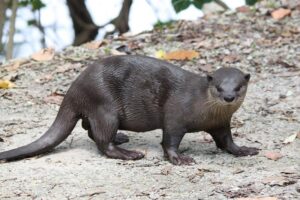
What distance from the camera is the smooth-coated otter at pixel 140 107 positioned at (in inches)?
167

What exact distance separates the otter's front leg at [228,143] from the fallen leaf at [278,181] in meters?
0.64

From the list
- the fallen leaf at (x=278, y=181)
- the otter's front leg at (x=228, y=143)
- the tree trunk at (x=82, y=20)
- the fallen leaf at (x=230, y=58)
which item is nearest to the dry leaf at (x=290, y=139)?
the otter's front leg at (x=228, y=143)

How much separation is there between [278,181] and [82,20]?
6766mm

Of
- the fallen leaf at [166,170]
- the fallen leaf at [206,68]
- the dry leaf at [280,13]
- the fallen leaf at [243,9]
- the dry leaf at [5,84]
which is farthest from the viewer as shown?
the fallen leaf at [243,9]

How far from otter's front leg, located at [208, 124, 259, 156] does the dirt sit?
0.07 meters

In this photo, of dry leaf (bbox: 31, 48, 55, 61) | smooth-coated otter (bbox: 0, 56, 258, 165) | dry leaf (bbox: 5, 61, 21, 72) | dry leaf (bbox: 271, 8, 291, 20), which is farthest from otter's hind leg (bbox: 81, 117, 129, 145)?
dry leaf (bbox: 271, 8, 291, 20)

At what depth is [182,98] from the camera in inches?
168

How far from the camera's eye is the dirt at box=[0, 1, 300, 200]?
3756mm

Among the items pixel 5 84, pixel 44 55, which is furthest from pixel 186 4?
pixel 5 84

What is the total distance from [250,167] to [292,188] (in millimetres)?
540

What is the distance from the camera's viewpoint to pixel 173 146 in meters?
4.26

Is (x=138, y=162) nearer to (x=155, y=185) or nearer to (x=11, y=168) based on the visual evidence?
(x=155, y=185)

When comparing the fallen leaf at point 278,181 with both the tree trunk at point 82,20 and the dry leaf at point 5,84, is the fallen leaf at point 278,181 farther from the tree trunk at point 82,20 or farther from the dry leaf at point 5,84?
the tree trunk at point 82,20

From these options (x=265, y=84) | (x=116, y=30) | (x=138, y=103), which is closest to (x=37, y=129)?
(x=138, y=103)
